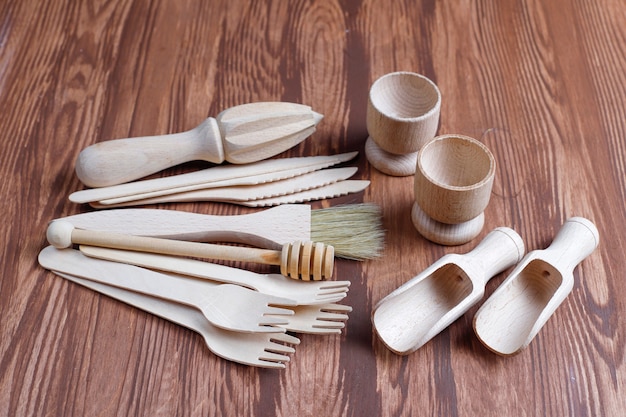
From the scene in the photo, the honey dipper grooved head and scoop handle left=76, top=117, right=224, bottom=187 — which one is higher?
scoop handle left=76, top=117, right=224, bottom=187

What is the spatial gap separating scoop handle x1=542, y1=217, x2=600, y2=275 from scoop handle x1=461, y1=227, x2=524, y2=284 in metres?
0.03

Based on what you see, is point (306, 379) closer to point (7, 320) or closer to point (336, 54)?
point (7, 320)

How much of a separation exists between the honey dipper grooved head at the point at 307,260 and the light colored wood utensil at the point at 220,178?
0.15 metres

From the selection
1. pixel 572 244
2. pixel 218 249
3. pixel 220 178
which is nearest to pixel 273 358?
pixel 218 249

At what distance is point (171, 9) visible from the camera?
3.90 ft

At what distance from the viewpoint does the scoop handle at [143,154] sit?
0.92m

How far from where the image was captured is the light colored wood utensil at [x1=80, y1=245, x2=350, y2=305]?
821 millimetres

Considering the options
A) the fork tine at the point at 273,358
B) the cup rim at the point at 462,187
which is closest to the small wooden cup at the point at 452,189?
the cup rim at the point at 462,187

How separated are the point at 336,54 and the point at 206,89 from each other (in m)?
0.21

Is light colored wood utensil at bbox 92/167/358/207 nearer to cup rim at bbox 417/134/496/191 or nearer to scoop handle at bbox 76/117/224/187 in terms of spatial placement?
scoop handle at bbox 76/117/224/187

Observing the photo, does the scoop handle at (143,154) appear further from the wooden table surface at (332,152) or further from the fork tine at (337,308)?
the fork tine at (337,308)

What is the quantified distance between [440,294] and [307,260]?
161mm

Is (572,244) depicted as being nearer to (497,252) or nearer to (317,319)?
(497,252)

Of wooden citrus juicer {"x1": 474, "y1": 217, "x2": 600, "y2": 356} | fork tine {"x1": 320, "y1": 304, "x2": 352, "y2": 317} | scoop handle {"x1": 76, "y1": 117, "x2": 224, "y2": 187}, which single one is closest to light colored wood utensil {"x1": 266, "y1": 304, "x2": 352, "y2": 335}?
fork tine {"x1": 320, "y1": 304, "x2": 352, "y2": 317}
